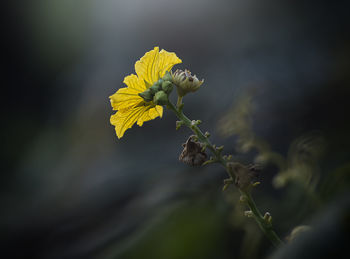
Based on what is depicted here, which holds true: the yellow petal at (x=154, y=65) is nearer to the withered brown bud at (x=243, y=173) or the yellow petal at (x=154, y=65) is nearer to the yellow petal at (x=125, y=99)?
the yellow petal at (x=125, y=99)

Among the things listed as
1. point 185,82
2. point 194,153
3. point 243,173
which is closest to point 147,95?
point 185,82

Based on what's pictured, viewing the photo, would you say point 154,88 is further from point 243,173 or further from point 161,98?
point 243,173

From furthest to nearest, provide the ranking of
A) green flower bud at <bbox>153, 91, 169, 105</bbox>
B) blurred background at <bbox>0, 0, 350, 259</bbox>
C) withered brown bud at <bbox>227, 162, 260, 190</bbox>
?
1. blurred background at <bbox>0, 0, 350, 259</bbox>
2. green flower bud at <bbox>153, 91, 169, 105</bbox>
3. withered brown bud at <bbox>227, 162, 260, 190</bbox>

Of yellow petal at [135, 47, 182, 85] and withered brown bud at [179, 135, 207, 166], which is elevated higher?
yellow petal at [135, 47, 182, 85]

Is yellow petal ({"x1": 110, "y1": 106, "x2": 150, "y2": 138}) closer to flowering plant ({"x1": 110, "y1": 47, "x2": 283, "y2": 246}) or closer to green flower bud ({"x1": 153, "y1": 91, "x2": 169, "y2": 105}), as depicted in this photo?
flowering plant ({"x1": 110, "y1": 47, "x2": 283, "y2": 246})

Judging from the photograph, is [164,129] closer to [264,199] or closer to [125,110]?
[264,199]

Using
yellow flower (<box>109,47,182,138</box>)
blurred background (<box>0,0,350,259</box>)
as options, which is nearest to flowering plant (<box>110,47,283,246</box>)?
yellow flower (<box>109,47,182,138</box>)

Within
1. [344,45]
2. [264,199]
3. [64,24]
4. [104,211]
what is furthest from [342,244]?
[64,24]
